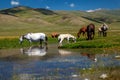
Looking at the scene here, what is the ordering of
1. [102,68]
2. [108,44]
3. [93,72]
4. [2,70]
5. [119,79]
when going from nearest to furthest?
1. [119,79]
2. [93,72]
3. [102,68]
4. [2,70]
5. [108,44]

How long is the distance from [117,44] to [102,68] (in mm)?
16017

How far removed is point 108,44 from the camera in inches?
1351

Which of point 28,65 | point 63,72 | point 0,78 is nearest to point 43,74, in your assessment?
point 63,72

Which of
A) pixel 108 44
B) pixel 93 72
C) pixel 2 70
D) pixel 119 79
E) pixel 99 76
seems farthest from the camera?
pixel 108 44

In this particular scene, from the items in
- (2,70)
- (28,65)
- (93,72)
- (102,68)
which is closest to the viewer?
(93,72)

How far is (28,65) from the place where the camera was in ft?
72.2

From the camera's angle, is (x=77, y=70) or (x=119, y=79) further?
(x=77, y=70)

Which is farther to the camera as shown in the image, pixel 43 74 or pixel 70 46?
pixel 70 46

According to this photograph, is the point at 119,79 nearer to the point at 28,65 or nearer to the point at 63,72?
the point at 63,72

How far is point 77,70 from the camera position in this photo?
18812 mm

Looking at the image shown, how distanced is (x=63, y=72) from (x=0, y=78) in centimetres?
343

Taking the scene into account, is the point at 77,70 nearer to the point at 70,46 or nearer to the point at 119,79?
the point at 119,79

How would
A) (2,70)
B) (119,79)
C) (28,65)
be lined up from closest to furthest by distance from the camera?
(119,79) < (2,70) < (28,65)

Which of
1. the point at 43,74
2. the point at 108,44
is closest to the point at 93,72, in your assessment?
the point at 43,74
